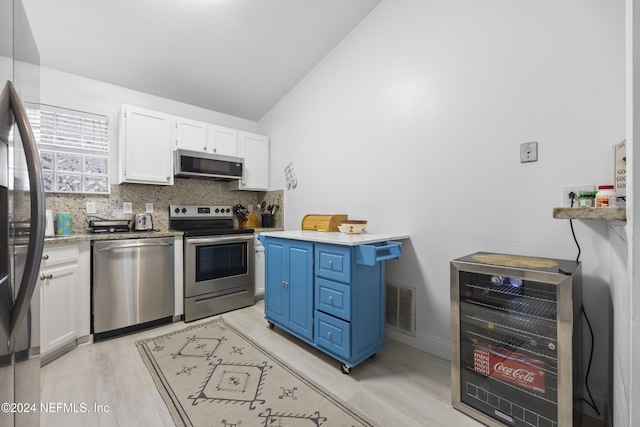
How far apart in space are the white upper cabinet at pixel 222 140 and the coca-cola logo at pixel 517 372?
3372mm

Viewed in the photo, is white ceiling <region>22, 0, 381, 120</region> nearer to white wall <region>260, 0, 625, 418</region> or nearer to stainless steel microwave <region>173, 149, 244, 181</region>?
white wall <region>260, 0, 625, 418</region>

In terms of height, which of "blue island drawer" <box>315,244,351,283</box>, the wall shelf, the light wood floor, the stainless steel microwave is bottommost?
the light wood floor

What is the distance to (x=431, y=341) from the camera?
2189 mm

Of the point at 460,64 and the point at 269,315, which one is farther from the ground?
the point at 460,64

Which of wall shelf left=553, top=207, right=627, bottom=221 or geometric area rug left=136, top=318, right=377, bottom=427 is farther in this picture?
geometric area rug left=136, top=318, right=377, bottom=427

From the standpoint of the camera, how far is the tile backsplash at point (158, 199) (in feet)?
8.86

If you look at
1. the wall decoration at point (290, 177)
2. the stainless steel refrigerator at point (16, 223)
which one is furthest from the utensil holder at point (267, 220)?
the stainless steel refrigerator at point (16, 223)

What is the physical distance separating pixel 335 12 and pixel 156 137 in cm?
226

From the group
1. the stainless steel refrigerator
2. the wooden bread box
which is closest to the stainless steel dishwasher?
the wooden bread box

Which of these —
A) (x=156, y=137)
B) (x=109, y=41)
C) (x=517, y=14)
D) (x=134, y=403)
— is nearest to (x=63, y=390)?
(x=134, y=403)

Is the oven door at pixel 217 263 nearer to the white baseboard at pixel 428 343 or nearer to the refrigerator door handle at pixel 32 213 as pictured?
the white baseboard at pixel 428 343

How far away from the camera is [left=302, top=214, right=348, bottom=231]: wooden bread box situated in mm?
2600

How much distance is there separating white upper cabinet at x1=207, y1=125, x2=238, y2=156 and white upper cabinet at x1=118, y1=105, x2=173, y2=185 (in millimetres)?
460

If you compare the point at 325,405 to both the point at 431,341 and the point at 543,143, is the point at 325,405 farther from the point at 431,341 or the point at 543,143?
the point at 543,143
